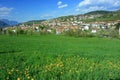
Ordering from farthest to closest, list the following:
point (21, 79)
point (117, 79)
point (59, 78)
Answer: point (117, 79) → point (59, 78) → point (21, 79)

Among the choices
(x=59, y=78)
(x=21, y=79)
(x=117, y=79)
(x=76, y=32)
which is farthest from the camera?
(x=76, y=32)

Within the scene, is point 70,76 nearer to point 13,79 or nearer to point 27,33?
point 13,79

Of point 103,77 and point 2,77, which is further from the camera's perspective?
point 103,77

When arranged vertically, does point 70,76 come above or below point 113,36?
above

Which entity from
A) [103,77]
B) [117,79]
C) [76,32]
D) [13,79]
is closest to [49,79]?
[13,79]

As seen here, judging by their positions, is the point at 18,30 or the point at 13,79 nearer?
the point at 13,79

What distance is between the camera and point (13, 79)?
790 cm

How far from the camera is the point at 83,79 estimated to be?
328 inches

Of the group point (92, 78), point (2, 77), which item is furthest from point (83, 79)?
point (2, 77)

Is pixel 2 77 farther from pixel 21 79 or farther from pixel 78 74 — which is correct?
pixel 78 74

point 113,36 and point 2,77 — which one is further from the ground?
point 2,77

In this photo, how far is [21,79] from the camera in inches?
301

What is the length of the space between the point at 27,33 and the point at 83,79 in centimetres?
6127

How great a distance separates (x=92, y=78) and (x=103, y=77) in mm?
487
